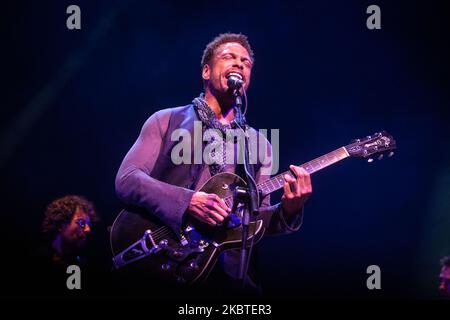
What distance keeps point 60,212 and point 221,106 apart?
93.0 inches

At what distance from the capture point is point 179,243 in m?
2.94

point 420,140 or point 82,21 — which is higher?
point 82,21

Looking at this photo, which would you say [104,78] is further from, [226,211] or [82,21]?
[226,211]

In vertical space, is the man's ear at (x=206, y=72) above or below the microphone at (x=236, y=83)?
above

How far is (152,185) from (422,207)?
3604 mm

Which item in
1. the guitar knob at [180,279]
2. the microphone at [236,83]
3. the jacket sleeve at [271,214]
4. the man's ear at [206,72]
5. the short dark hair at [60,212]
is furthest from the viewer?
the short dark hair at [60,212]

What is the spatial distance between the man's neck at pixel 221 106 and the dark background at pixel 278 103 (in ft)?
4.39

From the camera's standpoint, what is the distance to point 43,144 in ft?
15.7

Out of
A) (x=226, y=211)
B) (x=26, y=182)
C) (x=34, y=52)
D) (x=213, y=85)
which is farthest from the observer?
(x=26, y=182)

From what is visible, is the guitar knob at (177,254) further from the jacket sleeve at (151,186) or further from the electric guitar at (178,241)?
the jacket sleeve at (151,186)

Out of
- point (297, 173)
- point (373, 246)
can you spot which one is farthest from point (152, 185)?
point (373, 246)

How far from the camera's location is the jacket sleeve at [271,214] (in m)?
3.01

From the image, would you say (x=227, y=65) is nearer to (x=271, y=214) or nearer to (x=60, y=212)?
(x=271, y=214)

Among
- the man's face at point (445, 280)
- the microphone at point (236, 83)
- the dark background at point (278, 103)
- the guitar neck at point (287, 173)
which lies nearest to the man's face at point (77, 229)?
the dark background at point (278, 103)
